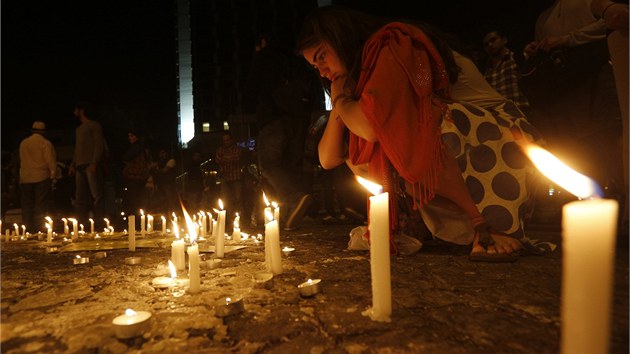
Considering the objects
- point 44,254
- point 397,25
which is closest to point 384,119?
point 397,25

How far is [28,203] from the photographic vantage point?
6.37 metres

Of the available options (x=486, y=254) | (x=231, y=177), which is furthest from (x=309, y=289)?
(x=231, y=177)

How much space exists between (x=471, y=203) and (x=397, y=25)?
1.20m

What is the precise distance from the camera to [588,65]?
3.08 metres

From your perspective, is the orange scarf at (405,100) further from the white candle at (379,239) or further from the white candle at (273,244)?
the white candle at (379,239)

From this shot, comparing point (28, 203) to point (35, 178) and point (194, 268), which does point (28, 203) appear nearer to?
point (35, 178)

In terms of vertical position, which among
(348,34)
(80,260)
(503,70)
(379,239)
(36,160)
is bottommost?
(80,260)

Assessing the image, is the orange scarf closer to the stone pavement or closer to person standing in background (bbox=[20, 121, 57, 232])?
the stone pavement

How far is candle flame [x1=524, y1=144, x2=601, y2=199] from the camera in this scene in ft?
1.90

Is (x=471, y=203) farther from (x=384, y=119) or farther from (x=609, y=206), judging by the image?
(x=609, y=206)

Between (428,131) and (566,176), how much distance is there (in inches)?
63.7

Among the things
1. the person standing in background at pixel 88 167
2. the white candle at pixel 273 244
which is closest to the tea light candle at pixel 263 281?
the white candle at pixel 273 244

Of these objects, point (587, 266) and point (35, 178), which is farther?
point (35, 178)

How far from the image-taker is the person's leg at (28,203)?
20.8 feet
